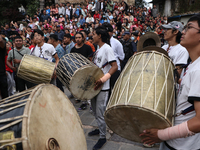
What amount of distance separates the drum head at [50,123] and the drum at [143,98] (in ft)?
1.28

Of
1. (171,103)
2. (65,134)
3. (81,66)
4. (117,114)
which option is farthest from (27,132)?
(81,66)

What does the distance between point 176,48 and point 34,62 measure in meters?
2.63

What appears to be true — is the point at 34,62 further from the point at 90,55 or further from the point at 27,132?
the point at 27,132

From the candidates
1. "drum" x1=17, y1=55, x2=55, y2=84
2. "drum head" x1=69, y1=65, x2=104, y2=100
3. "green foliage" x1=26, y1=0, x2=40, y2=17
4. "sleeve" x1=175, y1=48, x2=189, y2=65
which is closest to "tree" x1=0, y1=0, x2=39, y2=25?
"green foliage" x1=26, y1=0, x2=40, y2=17

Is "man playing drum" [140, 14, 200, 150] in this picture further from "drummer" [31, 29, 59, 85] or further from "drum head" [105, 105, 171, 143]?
"drummer" [31, 29, 59, 85]

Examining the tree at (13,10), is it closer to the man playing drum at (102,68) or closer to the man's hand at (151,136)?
the man playing drum at (102,68)

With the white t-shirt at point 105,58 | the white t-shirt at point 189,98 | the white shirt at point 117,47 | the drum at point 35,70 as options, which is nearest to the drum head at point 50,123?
the white t-shirt at point 189,98

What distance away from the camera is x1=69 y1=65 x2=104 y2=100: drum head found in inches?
107

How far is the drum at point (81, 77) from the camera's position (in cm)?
273

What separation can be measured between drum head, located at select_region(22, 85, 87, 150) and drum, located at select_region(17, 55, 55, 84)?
5.99 feet

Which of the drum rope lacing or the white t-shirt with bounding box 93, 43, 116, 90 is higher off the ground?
the white t-shirt with bounding box 93, 43, 116, 90

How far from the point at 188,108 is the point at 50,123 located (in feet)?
3.67

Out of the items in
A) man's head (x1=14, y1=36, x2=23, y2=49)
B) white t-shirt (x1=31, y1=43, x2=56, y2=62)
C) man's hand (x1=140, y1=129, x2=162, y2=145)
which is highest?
man's head (x1=14, y1=36, x2=23, y2=49)

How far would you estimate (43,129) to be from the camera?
1226 millimetres
